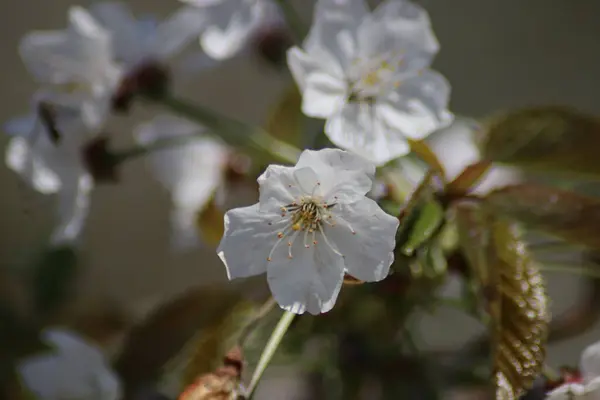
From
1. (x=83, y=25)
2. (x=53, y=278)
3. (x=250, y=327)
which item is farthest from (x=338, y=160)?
(x=53, y=278)

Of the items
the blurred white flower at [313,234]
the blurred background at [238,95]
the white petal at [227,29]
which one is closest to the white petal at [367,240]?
the blurred white flower at [313,234]

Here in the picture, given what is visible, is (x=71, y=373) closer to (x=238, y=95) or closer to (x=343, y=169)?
(x=343, y=169)

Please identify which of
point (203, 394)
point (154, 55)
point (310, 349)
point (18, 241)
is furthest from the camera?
point (18, 241)

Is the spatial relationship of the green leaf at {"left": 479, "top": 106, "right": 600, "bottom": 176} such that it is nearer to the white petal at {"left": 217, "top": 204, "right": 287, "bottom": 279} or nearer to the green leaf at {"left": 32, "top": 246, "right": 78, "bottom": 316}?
the white petal at {"left": 217, "top": 204, "right": 287, "bottom": 279}

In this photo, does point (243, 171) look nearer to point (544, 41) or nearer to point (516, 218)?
point (516, 218)

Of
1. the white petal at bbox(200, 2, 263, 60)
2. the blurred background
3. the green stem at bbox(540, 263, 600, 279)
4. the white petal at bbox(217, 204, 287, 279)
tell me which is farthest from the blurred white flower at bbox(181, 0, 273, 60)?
the blurred background

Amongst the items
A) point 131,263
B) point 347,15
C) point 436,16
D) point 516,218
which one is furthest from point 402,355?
point 436,16

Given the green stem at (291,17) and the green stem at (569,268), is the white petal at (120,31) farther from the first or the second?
the green stem at (569,268)
